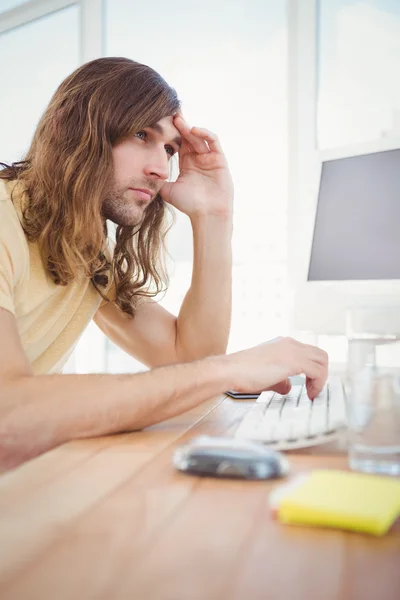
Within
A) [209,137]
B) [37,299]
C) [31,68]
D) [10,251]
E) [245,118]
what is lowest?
[37,299]

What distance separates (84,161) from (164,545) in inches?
44.2

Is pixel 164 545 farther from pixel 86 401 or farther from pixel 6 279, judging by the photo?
pixel 6 279

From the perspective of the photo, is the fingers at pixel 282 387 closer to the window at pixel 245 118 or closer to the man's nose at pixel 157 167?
the man's nose at pixel 157 167

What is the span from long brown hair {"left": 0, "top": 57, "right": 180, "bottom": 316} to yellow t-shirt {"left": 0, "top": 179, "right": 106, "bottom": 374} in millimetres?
37

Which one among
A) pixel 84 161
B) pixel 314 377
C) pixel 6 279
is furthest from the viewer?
pixel 84 161

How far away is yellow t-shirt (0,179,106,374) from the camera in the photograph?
1122 millimetres

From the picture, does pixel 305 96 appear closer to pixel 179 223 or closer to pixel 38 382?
pixel 179 223

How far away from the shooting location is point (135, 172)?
1457mm

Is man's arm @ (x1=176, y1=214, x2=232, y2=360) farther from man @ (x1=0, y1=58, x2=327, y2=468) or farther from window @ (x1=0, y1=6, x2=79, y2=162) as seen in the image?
window @ (x1=0, y1=6, x2=79, y2=162)

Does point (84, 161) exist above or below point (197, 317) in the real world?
above

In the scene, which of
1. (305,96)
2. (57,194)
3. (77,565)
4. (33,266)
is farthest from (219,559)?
(305,96)

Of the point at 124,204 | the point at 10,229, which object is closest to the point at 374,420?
the point at 10,229

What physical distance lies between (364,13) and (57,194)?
1.65 meters

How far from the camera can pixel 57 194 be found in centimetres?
136
